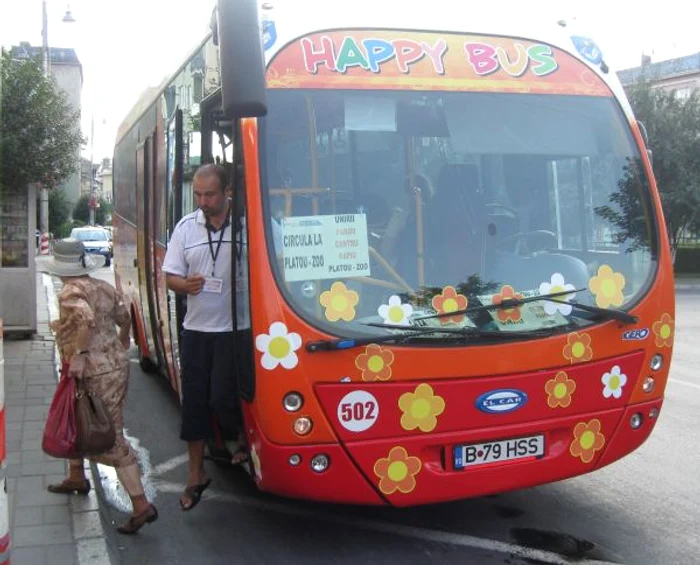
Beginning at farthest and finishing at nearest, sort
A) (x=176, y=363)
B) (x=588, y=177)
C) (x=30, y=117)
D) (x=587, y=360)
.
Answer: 1. (x=30, y=117)
2. (x=176, y=363)
3. (x=588, y=177)
4. (x=587, y=360)

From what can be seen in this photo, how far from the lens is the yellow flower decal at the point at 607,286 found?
4.50m

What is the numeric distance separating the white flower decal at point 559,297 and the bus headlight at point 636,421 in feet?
2.49

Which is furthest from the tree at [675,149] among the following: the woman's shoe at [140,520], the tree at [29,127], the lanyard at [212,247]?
the woman's shoe at [140,520]

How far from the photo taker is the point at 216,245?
4.64 metres

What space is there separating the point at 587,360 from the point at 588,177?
1058 millimetres

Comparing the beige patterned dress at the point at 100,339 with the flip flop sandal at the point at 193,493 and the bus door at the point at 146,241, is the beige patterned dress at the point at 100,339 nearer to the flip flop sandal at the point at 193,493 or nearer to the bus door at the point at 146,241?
the flip flop sandal at the point at 193,493

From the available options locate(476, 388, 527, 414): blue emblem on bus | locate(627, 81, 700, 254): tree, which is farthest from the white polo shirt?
locate(627, 81, 700, 254): tree

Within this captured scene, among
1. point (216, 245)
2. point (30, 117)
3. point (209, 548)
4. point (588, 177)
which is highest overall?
point (30, 117)

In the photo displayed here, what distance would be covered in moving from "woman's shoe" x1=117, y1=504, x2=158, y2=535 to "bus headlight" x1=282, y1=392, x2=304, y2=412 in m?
1.25

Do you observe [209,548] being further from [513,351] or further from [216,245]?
[513,351]

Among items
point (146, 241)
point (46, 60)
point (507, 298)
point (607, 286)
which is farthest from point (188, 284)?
point (46, 60)

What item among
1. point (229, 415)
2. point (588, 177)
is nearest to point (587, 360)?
point (588, 177)

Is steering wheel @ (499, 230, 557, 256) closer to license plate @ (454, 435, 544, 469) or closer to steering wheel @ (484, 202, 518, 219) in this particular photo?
steering wheel @ (484, 202, 518, 219)

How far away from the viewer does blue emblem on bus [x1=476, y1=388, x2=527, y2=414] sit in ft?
13.8
